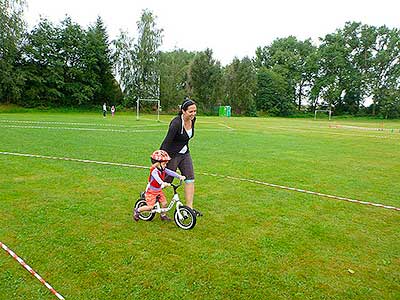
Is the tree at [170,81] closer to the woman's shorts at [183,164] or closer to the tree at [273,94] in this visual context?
the tree at [273,94]

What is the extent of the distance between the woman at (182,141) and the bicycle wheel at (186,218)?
6.2 inches

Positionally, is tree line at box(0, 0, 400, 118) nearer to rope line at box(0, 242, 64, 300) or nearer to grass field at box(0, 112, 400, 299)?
grass field at box(0, 112, 400, 299)

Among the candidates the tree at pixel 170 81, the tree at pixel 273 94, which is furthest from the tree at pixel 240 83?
the tree at pixel 170 81

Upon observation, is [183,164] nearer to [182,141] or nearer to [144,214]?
[182,141]

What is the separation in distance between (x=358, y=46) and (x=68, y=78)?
174 feet

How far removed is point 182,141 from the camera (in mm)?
4926

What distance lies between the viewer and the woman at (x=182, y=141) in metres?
4.71

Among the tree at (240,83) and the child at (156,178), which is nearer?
the child at (156,178)

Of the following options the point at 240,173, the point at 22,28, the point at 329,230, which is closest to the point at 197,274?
the point at 329,230

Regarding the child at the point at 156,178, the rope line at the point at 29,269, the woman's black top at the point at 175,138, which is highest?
the woman's black top at the point at 175,138

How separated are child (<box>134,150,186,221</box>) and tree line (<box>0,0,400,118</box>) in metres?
43.8

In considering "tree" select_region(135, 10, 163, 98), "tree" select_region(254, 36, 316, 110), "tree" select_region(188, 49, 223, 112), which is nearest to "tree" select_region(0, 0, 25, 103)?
"tree" select_region(135, 10, 163, 98)

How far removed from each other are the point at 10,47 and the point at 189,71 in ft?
92.8

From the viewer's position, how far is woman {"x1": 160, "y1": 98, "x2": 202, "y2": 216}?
4711mm
